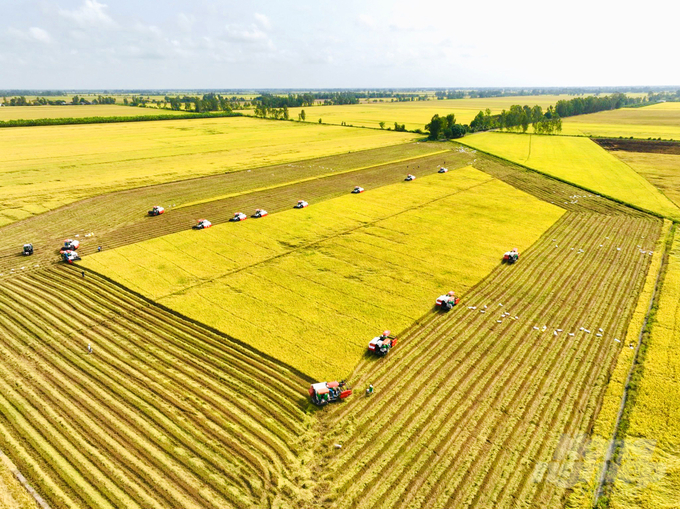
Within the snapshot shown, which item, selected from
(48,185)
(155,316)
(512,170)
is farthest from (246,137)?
(155,316)

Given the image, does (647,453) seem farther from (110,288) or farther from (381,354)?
(110,288)

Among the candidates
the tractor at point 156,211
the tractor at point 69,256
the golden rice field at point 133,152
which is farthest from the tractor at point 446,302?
the golden rice field at point 133,152

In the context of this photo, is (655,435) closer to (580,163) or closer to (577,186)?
(577,186)

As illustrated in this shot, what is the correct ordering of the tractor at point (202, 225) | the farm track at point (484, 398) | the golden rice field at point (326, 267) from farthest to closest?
the tractor at point (202, 225)
the golden rice field at point (326, 267)
the farm track at point (484, 398)

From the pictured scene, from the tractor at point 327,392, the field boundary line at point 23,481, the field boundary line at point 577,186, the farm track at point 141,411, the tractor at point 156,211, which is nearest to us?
A: the field boundary line at point 23,481

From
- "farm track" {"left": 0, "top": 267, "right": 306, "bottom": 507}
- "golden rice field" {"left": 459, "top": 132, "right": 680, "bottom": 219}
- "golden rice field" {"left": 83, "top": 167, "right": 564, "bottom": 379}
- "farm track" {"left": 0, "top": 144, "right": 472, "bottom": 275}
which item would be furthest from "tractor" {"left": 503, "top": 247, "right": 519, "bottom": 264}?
"golden rice field" {"left": 459, "top": 132, "right": 680, "bottom": 219}

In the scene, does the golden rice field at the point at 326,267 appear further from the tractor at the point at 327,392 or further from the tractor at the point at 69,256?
the tractor at the point at 327,392

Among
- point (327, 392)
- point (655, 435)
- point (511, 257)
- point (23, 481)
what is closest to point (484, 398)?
point (655, 435)
